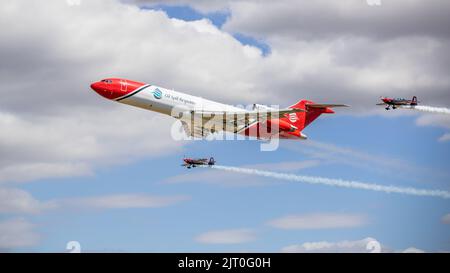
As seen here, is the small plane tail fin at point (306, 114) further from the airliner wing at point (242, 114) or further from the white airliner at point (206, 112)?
the airliner wing at point (242, 114)

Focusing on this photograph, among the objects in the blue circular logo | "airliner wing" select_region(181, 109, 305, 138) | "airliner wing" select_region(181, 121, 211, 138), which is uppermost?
the blue circular logo

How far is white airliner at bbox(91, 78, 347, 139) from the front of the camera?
16349 centimetres

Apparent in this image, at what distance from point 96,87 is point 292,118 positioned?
149 ft

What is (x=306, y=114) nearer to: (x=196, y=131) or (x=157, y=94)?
(x=196, y=131)

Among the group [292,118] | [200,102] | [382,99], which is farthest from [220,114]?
[382,99]

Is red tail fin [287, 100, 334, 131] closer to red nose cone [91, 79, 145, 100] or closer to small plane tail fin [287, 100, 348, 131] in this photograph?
small plane tail fin [287, 100, 348, 131]

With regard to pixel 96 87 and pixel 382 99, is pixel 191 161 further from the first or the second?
pixel 382 99

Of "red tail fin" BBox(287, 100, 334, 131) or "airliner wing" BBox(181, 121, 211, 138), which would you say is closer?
"airliner wing" BBox(181, 121, 211, 138)

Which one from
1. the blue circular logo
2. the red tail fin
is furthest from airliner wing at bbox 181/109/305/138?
the red tail fin

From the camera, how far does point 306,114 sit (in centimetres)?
18725

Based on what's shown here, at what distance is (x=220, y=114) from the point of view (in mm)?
170500

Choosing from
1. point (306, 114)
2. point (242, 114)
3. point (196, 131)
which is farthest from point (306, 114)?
point (196, 131)

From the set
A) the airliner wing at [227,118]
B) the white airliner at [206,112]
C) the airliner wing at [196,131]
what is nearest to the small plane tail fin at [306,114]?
the white airliner at [206,112]

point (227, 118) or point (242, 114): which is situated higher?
point (242, 114)
